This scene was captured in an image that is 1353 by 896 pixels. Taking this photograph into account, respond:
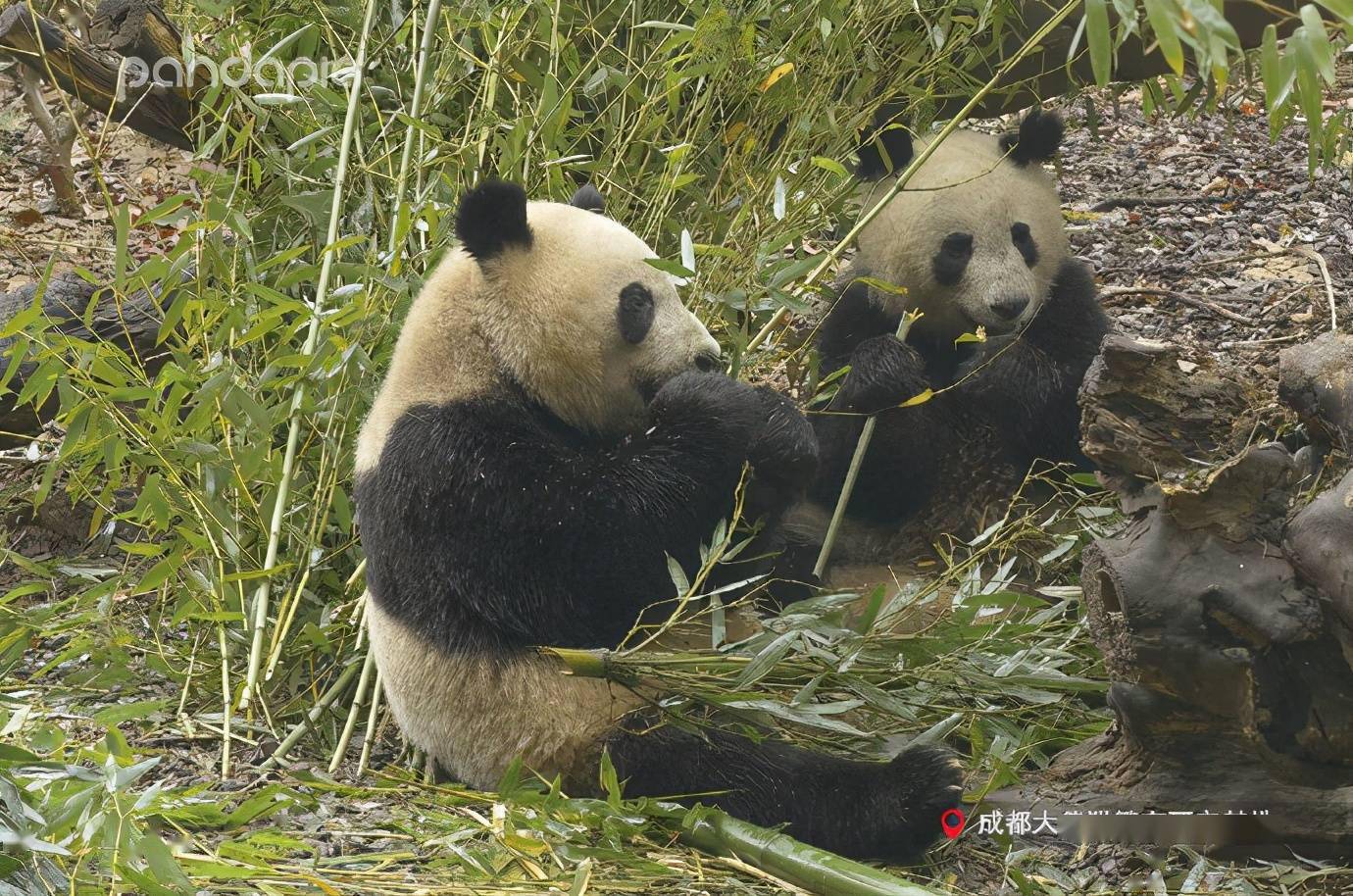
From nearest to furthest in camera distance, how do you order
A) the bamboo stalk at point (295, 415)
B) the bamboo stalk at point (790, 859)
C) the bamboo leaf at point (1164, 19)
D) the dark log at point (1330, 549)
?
the bamboo leaf at point (1164, 19)
the dark log at point (1330, 549)
the bamboo stalk at point (790, 859)
the bamboo stalk at point (295, 415)

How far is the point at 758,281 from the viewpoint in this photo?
4.43 m

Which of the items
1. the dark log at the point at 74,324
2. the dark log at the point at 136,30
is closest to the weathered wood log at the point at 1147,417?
the dark log at the point at 74,324

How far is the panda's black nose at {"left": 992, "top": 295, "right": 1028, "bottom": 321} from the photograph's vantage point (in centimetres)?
497

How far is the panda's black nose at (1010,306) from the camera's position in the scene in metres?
4.97

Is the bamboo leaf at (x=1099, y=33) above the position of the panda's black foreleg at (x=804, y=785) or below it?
above

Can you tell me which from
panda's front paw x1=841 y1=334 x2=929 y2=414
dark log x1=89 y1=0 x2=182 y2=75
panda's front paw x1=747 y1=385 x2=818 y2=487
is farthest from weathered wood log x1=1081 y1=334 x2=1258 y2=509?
dark log x1=89 y1=0 x2=182 y2=75

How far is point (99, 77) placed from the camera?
17.5 feet

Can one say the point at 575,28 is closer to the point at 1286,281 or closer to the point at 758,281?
the point at 758,281

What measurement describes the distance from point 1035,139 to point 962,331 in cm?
81

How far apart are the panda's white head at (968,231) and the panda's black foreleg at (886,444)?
0.29 m

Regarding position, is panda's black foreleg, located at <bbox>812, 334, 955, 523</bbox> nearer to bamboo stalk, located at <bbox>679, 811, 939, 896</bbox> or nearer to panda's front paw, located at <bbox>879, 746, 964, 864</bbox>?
panda's front paw, located at <bbox>879, 746, 964, 864</bbox>

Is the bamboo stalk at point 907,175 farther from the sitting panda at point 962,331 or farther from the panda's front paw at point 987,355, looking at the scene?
the panda's front paw at point 987,355

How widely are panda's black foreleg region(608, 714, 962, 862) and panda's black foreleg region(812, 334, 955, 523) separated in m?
1.82

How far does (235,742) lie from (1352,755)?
3.02 meters
